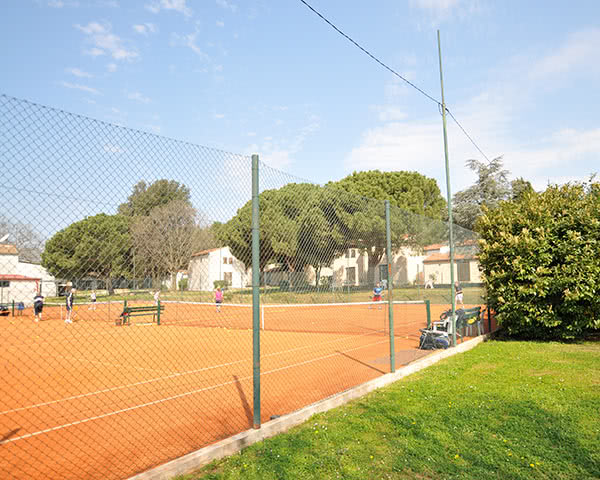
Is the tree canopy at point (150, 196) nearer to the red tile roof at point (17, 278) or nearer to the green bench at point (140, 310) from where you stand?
the red tile roof at point (17, 278)

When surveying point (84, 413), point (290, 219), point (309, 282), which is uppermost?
point (290, 219)

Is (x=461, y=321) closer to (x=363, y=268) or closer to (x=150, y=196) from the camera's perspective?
(x=363, y=268)

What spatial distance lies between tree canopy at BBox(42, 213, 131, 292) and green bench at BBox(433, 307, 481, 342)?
28.4 ft

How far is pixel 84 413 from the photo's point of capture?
6.55 metres

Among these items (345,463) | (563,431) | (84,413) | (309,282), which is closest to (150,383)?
(84,413)

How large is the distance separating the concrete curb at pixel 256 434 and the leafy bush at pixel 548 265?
15.6 feet

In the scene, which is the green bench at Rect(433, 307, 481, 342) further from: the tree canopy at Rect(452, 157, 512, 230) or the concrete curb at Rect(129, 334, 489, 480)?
the tree canopy at Rect(452, 157, 512, 230)

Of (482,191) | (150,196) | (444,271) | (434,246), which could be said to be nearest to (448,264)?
(444,271)

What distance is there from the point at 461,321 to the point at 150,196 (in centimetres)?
967

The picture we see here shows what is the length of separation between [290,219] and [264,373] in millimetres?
4285

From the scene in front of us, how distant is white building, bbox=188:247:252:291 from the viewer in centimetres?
423

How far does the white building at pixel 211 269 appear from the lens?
423 centimetres

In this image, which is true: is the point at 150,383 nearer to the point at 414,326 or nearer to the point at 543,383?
the point at 543,383

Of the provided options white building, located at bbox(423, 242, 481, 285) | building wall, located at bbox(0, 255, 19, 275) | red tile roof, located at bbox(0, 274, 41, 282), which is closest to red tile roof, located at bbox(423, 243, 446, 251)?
white building, located at bbox(423, 242, 481, 285)
